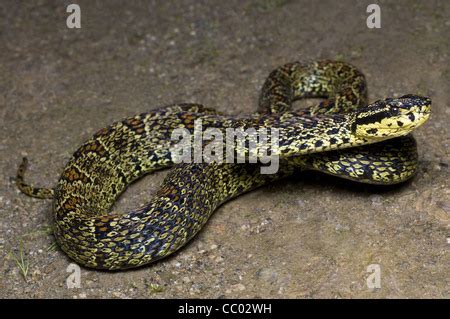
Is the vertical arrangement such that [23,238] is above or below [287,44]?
below

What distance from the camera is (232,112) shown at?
11289 mm

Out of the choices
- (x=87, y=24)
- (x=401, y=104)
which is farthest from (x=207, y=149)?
(x=87, y=24)

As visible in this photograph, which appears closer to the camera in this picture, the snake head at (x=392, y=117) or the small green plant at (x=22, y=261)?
the snake head at (x=392, y=117)

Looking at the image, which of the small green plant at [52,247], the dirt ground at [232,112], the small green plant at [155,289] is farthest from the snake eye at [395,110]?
the small green plant at [52,247]

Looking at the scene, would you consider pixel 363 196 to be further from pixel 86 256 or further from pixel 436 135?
pixel 86 256

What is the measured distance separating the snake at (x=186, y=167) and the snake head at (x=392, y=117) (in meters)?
0.01

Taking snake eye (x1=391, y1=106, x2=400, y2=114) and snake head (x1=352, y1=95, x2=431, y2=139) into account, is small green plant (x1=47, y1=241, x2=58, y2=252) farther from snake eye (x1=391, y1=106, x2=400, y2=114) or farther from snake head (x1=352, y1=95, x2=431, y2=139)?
snake eye (x1=391, y1=106, x2=400, y2=114)

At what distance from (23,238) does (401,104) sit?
5324 millimetres

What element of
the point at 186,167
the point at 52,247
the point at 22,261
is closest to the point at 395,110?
the point at 186,167

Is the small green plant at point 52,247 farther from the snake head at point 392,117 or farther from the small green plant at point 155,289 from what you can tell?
the snake head at point 392,117

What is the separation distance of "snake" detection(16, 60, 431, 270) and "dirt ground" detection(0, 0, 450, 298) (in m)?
0.31

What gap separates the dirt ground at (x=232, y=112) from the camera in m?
8.12

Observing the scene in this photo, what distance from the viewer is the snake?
323 inches
